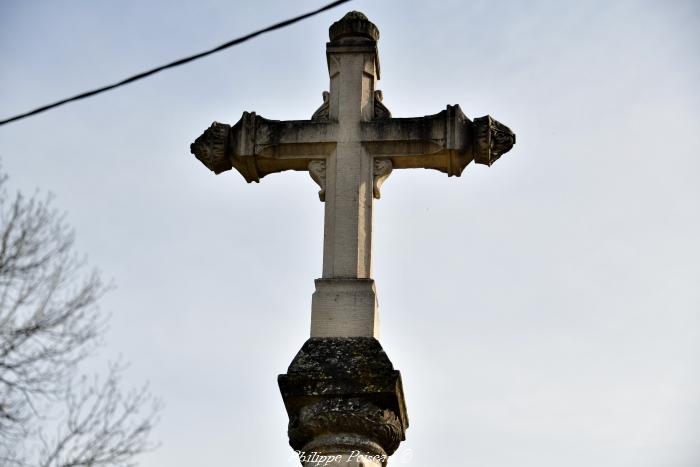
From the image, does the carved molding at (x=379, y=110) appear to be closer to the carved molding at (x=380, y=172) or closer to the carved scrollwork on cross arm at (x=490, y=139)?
the carved molding at (x=380, y=172)

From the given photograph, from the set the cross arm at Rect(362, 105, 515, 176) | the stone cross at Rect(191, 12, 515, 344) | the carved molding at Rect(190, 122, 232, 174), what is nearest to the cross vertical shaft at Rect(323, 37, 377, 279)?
the stone cross at Rect(191, 12, 515, 344)

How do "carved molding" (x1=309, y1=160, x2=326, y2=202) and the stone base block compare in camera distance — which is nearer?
the stone base block

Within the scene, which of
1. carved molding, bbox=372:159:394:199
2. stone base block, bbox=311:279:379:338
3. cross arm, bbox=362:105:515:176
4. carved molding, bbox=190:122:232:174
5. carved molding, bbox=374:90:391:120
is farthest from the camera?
carved molding, bbox=374:90:391:120

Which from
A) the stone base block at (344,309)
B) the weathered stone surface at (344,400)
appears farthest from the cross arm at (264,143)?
the weathered stone surface at (344,400)

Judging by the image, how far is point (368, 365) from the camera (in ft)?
22.9

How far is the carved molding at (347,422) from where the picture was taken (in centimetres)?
683

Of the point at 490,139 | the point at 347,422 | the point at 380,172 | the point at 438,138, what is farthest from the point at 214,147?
the point at 347,422

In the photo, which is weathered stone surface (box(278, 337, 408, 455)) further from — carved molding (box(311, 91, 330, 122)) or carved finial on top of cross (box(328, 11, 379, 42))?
carved finial on top of cross (box(328, 11, 379, 42))

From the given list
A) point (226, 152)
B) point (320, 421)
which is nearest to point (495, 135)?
point (226, 152)

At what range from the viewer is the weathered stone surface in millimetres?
6844

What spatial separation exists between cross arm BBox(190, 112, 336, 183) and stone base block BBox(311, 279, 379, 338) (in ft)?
3.42

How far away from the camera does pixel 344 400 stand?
22.7ft

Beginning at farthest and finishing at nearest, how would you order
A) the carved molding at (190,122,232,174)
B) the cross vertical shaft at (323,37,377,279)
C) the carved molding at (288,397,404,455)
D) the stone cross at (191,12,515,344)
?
the carved molding at (190,122,232,174) → the stone cross at (191,12,515,344) → the cross vertical shaft at (323,37,377,279) → the carved molding at (288,397,404,455)

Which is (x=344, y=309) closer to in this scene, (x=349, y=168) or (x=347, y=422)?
(x=347, y=422)
